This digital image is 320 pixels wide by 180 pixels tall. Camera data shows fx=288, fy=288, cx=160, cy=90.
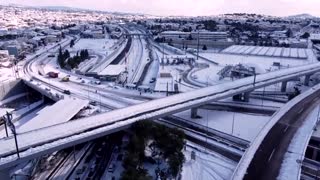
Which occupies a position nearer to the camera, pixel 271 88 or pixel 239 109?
pixel 239 109

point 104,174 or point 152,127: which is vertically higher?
point 152,127

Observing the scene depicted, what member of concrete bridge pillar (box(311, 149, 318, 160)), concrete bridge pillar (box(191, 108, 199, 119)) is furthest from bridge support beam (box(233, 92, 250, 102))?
concrete bridge pillar (box(311, 149, 318, 160))

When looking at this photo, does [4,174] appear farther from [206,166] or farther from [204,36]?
[204,36]

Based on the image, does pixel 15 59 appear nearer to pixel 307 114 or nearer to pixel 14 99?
pixel 14 99

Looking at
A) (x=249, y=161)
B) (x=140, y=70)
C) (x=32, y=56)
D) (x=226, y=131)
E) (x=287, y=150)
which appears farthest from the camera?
(x=32, y=56)

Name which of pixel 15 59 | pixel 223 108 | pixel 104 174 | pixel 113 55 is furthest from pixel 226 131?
pixel 15 59

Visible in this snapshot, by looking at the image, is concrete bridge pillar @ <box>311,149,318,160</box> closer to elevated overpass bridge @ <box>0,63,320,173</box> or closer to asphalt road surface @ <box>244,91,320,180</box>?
asphalt road surface @ <box>244,91,320,180</box>

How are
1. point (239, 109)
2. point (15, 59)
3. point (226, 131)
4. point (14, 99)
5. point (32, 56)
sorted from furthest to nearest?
point (32, 56)
point (15, 59)
point (14, 99)
point (239, 109)
point (226, 131)

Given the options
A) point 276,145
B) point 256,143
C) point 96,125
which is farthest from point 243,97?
point 96,125
